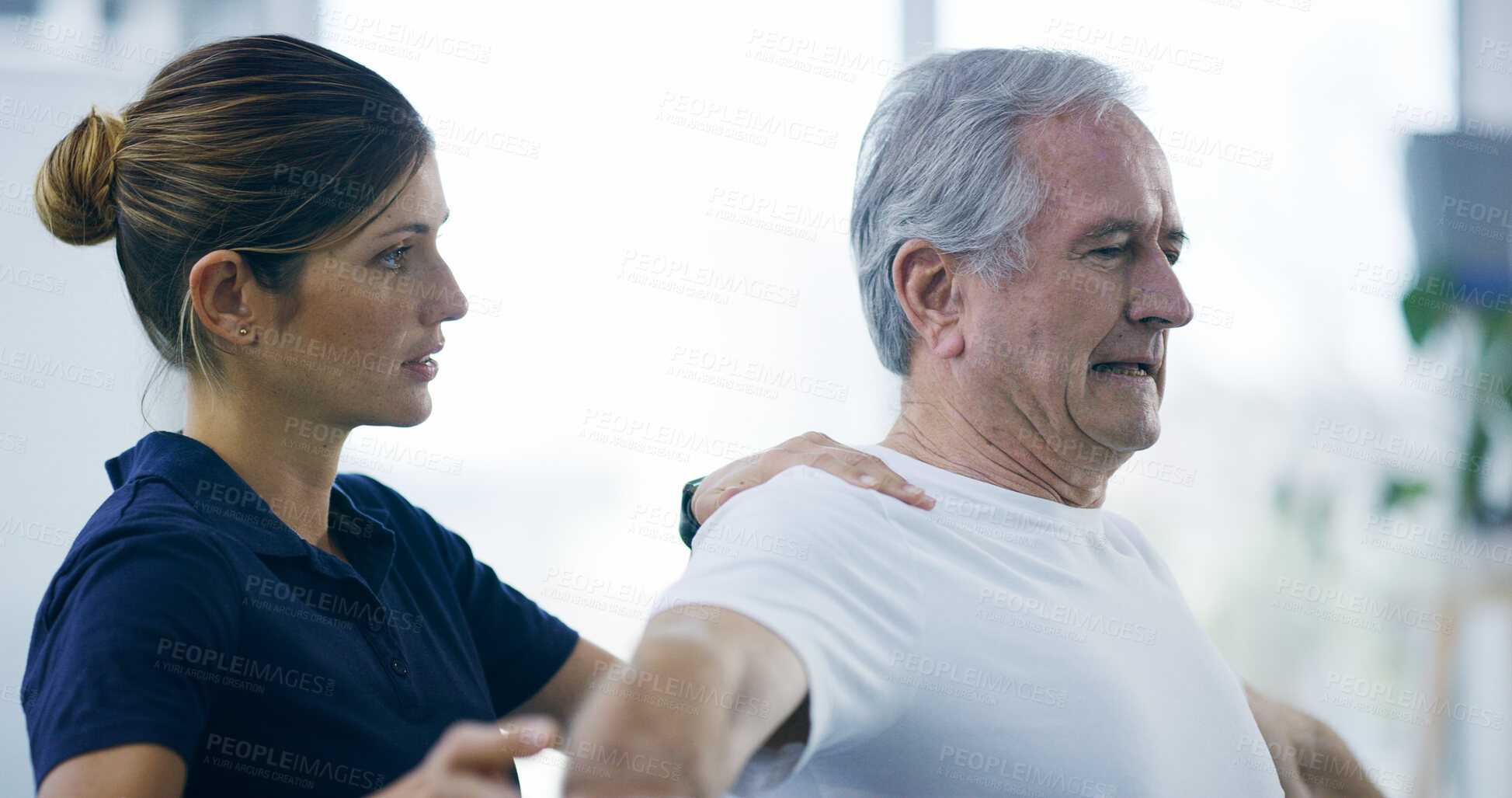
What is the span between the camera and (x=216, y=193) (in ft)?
3.42

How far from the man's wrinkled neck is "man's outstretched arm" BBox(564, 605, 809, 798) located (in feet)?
1.52

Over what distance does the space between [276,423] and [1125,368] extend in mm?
946

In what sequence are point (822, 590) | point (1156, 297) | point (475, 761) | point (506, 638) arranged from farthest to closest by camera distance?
point (506, 638) → point (1156, 297) → point (822, 590) → point (475, 761)

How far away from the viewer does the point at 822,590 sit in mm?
764

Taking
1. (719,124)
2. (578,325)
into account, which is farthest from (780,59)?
(578,325)

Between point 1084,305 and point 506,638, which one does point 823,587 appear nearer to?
point 1084,305

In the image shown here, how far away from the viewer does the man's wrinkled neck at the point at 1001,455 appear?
1097 millimetres

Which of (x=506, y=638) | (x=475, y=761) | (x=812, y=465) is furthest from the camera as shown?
(x=506, y=638)

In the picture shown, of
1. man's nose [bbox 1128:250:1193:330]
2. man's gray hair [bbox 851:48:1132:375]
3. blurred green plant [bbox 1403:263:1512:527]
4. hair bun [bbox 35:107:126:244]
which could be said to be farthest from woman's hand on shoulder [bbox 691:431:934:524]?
blurred green plant [bbox 1403:263:1512:527]

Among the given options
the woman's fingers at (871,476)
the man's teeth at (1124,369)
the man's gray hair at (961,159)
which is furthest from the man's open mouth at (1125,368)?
the woman's fingers at (871,476)

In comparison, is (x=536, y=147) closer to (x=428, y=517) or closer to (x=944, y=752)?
(x=428, y=517)

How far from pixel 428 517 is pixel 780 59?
4.82 ft

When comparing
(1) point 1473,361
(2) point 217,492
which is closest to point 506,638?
(2) point 217,492

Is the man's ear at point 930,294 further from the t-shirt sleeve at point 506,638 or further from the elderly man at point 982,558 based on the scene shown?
the t-shirt sleeve at point 506,638
